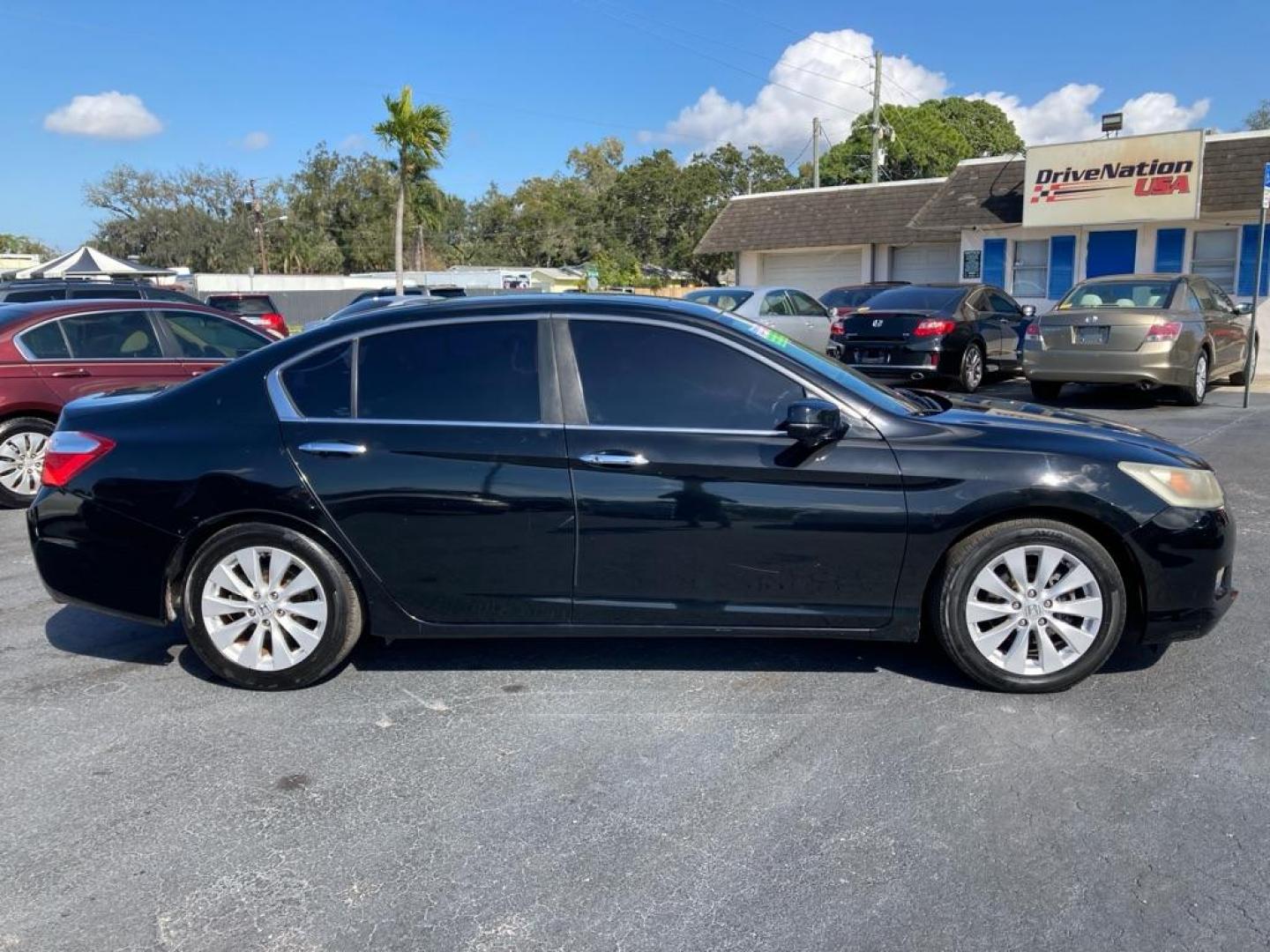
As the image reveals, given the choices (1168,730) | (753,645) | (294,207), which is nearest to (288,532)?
(753,645)

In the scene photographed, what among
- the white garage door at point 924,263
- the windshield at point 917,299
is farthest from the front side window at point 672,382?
the white garage door at point 924,263

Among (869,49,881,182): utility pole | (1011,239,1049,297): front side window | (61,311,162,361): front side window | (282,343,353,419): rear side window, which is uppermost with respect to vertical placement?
(869,49,881,182): utility pole

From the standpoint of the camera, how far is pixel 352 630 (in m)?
4.33

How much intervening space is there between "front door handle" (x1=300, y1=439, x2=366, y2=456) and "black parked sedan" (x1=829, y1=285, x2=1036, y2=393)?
10.6 m

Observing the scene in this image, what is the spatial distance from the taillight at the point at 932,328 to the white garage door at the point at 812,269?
13.9m

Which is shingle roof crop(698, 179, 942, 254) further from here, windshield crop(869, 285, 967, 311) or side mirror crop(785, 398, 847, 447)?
side mirror crop(785, 398, 847, 447)

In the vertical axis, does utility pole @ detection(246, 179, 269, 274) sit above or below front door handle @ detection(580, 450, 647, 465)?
above

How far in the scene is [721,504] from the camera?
4.10 meters

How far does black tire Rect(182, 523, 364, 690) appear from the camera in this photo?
4254 mm

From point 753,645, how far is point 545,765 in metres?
1.48

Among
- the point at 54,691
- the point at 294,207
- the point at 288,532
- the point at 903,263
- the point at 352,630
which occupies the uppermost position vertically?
the point at 294,207

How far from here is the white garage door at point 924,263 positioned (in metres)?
25.9

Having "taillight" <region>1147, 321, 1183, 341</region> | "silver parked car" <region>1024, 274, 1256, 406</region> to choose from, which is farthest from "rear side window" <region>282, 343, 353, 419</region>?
"taillight" <region>1147, 321, 1183, 341</region>

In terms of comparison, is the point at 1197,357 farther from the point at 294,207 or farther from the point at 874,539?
the point at 294,207
